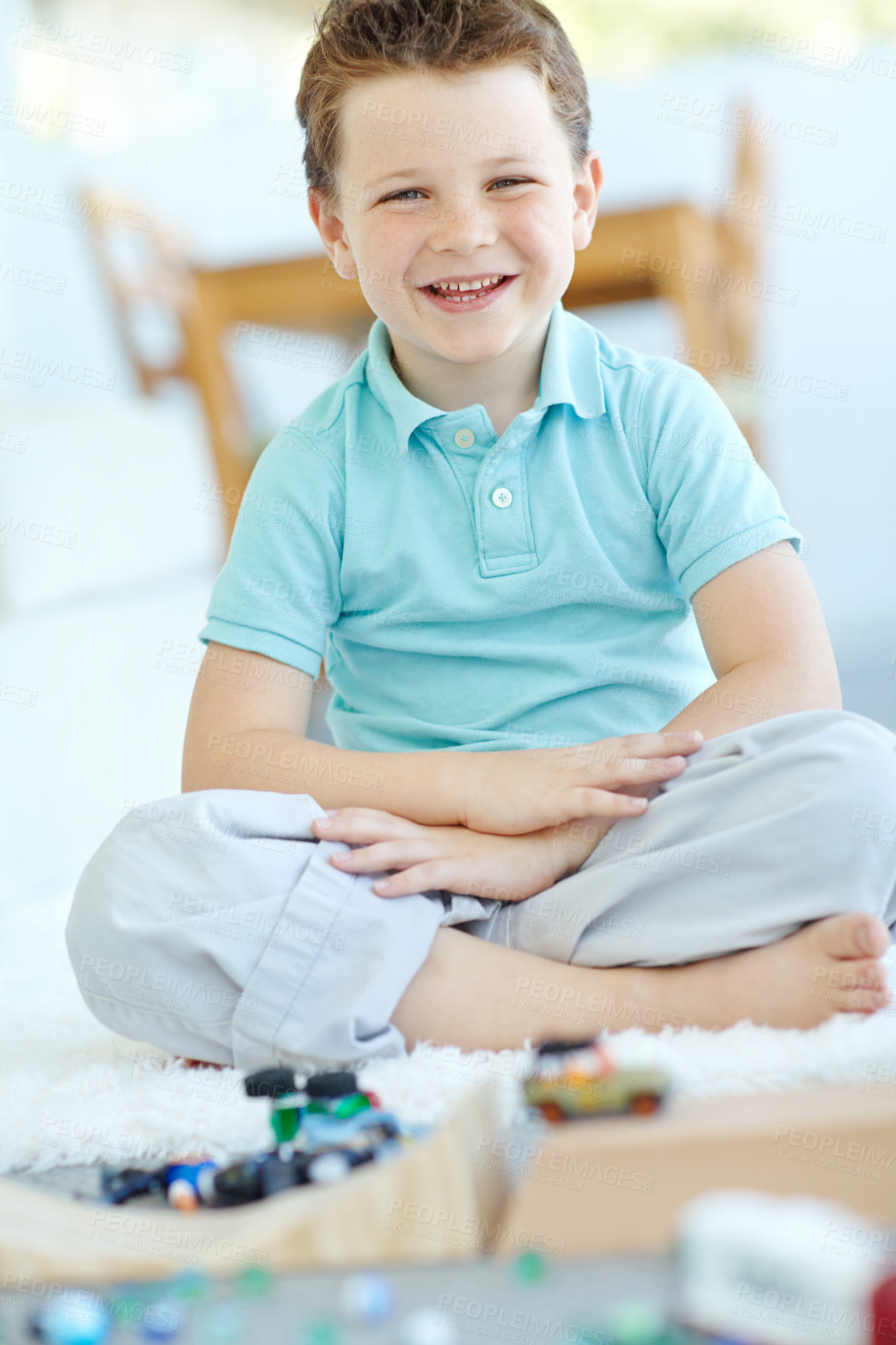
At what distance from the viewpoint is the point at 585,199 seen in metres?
1.10

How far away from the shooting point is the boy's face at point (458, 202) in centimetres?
96

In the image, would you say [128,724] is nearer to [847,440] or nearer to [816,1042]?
[816,1042]

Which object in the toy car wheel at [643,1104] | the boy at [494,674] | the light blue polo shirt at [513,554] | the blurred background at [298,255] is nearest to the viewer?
the toy car wheel at [643,1104]

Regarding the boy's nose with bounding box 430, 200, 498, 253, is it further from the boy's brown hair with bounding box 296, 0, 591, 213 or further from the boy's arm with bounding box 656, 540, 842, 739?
the boy's arm with bounding box 656, 540, 842, 739

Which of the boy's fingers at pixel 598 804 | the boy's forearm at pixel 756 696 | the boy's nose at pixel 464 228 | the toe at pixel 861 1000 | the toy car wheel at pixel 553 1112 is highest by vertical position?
the boy's nose at pixel 464 228

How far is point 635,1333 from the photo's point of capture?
0.33 meters

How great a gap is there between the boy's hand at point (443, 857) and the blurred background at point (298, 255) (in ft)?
3.33

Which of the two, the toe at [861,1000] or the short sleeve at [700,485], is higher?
the short sleeve at [700,485]

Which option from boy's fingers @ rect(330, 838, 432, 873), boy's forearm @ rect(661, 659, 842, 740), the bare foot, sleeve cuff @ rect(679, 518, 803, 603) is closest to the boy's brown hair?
sleeve cuff @ rect(679, 518, 803, 603)

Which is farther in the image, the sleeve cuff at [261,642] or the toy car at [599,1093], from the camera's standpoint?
the sleeve cuff at [261,642]

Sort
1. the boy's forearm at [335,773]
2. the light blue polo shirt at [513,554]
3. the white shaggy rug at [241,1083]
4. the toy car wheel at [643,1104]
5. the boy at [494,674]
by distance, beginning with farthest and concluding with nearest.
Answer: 1. the light blue polo shirt at [513,554]
2. the boy's forearm at [335,773]
3. the boy at [494,674]
4. the white shaggy rug at [241,1083]
5. the toy car wheel at [643,1104]

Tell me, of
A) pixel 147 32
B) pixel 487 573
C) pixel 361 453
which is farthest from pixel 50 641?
pixel 147 32

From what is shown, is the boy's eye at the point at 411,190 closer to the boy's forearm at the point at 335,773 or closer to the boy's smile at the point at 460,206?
the boy's smile at the point at 460,206

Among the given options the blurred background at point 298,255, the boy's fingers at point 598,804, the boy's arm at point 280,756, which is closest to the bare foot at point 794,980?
the boy's fingers at point 598,804
